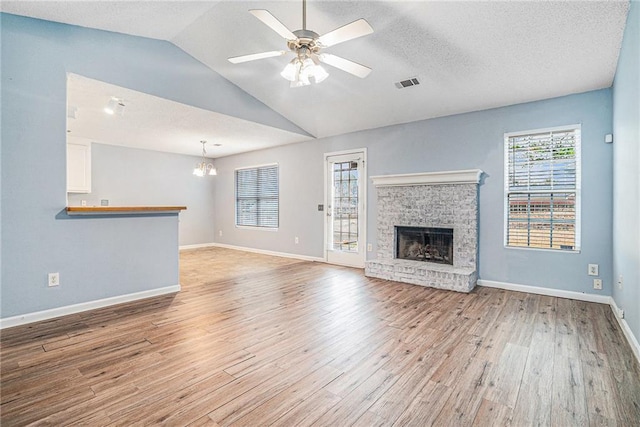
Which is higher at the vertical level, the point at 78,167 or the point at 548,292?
the point at 78,167

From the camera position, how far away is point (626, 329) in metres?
2.68

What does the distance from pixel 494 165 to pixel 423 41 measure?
2.05 metres

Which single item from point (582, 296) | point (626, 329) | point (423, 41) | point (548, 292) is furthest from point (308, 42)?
point (582, 296)

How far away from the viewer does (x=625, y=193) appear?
2783mm

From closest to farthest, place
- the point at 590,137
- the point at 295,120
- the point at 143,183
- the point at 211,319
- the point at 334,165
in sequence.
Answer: the point at 211,319, the point at 590,137, the point at 295,120, the point at 334,165, the point at 143,183

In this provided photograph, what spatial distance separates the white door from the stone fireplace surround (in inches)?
18.9

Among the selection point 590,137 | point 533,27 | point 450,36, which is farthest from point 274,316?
point 590,137

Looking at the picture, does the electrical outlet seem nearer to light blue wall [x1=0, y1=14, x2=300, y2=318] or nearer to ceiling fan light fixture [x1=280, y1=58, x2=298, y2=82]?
light blue wall [x1=0, y1=14, x2=300, y2=318]

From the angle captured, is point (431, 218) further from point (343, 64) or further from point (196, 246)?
point (196, 246)

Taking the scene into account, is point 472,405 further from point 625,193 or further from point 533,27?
point 533,27

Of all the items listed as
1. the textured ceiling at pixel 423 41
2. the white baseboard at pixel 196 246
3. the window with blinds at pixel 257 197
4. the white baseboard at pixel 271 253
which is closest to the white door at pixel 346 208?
the white baseboard at pixel 271 253

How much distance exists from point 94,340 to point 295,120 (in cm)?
435

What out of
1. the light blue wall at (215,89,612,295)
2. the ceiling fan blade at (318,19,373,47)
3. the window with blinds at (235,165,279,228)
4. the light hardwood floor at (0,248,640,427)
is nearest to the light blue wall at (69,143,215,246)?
the window with blinds at (235,165,279,228)

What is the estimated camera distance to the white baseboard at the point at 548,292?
364 cm
